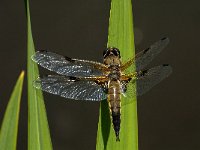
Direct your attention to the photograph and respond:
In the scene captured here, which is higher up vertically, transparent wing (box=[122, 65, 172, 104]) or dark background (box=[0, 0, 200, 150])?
dark background (box=[0, 0, 200, 150])

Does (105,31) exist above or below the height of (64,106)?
above

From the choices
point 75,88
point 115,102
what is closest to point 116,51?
point 115,102

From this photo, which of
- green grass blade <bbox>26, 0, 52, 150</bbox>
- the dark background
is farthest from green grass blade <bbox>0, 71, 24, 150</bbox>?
the dark background

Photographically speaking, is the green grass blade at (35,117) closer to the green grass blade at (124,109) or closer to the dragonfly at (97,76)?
the green grass blade at (124,109)

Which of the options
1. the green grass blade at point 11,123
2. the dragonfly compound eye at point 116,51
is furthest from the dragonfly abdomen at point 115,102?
the green grass blade at point 11,123

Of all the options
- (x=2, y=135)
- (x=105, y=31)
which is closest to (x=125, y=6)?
(x=2, y=135)

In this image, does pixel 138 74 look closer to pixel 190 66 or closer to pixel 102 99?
pixel 102 99

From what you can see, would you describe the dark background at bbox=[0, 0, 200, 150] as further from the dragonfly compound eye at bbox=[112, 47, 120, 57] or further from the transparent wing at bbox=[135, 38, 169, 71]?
the dragonfly compound eye at bbox=[112, 47, 120, 57]
